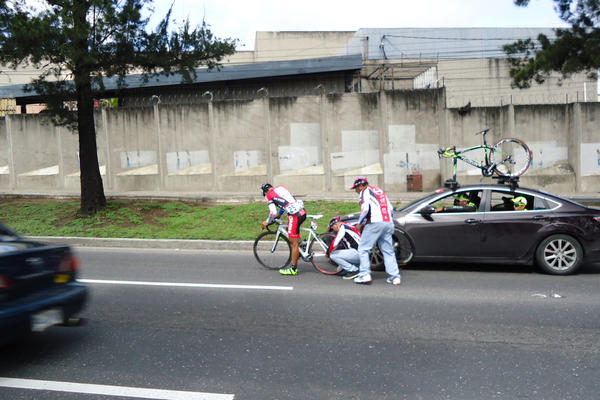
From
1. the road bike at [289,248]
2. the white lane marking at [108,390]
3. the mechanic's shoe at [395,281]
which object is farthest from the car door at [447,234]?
the white lane marking at [108,390]

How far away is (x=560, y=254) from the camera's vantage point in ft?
27.2

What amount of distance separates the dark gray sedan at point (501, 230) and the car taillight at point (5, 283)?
18.4ft

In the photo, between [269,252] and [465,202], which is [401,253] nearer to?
[465,202]

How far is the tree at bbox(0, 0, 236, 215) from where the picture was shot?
38.5 ft

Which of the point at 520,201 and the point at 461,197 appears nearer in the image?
the point at 520,201

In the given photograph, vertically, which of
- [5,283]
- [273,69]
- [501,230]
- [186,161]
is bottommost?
[501,230]

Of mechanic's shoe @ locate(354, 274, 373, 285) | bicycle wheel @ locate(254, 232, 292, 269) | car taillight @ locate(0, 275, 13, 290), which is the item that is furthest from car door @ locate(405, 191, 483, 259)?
car taillight @ locate(0, 275, 13, 290)

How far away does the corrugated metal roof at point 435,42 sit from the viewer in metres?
37.1

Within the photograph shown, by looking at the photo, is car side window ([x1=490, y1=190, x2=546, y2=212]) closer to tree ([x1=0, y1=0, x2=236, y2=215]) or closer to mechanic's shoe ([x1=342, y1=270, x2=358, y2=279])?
mechanic's shoe ([x1=342, y1=270, x2=358, y2=279])

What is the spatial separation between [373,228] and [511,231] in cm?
252

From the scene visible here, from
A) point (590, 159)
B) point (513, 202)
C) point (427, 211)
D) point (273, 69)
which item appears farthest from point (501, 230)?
point (273, 69)

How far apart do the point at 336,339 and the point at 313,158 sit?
16.7 m

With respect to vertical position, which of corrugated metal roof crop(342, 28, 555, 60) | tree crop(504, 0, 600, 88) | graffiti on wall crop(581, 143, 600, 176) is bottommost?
graffiti on wall crop(581, 143, 600, 176)

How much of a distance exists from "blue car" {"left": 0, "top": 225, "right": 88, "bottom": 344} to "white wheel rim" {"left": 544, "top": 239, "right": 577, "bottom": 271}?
706cm
